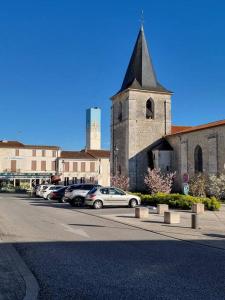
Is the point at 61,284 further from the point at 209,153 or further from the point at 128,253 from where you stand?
the point at 209,153

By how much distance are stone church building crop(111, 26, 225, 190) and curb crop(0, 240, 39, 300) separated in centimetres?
3058

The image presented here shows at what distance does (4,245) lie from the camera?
1011 cm

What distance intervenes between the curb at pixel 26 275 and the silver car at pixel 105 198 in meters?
14.6

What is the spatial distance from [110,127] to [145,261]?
130 ft

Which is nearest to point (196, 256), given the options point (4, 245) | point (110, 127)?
point (4, 245)

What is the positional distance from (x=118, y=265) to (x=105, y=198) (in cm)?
1647

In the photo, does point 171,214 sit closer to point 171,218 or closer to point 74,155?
point 171,218

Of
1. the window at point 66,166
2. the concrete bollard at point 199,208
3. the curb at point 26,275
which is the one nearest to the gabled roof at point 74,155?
the window at point 66,166

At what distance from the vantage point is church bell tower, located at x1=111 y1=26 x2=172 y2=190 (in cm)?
4159

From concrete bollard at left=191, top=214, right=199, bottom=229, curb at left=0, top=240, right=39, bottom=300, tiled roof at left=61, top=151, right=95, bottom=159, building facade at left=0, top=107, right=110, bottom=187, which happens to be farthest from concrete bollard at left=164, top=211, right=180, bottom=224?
tiled roof at left=61, top=151, right=95, bottom=159

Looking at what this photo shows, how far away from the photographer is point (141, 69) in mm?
42875

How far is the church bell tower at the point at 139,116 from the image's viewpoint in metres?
41.6

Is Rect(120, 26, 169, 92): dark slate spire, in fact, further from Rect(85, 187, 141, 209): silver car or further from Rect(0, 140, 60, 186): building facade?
Rect(0, 140, 60, 186): building facade

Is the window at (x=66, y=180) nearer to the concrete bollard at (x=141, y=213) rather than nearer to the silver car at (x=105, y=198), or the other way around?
the silver car at (x=105, y=198)
